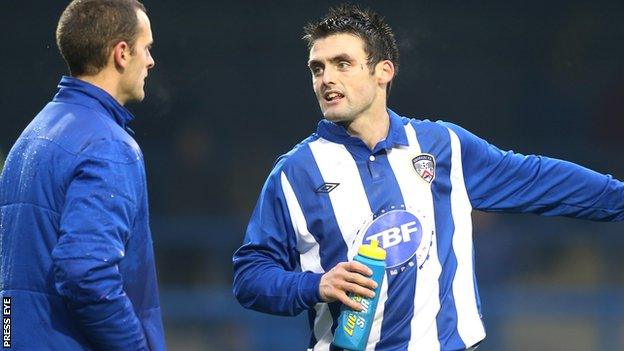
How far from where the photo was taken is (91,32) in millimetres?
2402

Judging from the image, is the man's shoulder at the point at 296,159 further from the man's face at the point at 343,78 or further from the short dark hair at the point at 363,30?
the short dark hair at the point at 363,30

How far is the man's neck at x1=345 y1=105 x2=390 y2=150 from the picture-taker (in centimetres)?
286

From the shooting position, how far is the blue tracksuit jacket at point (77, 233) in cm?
221

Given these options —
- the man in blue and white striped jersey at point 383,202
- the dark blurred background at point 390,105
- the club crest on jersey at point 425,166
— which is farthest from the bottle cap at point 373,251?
the dark blurred background at point 390,105

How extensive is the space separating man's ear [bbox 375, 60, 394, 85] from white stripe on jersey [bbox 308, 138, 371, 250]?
217 mm

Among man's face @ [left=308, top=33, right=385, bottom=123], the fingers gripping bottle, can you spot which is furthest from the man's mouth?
the fingers gripping bottle

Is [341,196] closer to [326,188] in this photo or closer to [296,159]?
[326,188]

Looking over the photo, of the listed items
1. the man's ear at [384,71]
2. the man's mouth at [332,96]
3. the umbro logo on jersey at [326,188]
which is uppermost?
the man's ear at [384,71]

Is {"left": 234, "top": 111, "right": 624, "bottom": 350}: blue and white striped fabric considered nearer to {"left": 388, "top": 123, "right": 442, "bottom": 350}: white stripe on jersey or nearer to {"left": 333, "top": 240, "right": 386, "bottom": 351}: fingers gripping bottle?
{"left": 388, "top": 123, "right": 442, "bottom": 350}: white stripe on jersey

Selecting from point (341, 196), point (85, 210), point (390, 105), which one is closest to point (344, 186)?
point (341, 196)

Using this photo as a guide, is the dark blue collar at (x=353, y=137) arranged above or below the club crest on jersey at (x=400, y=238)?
above

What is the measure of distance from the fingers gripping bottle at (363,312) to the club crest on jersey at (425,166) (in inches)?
13.9

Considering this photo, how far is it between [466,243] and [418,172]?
21cm

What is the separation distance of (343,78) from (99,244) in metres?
0.87
